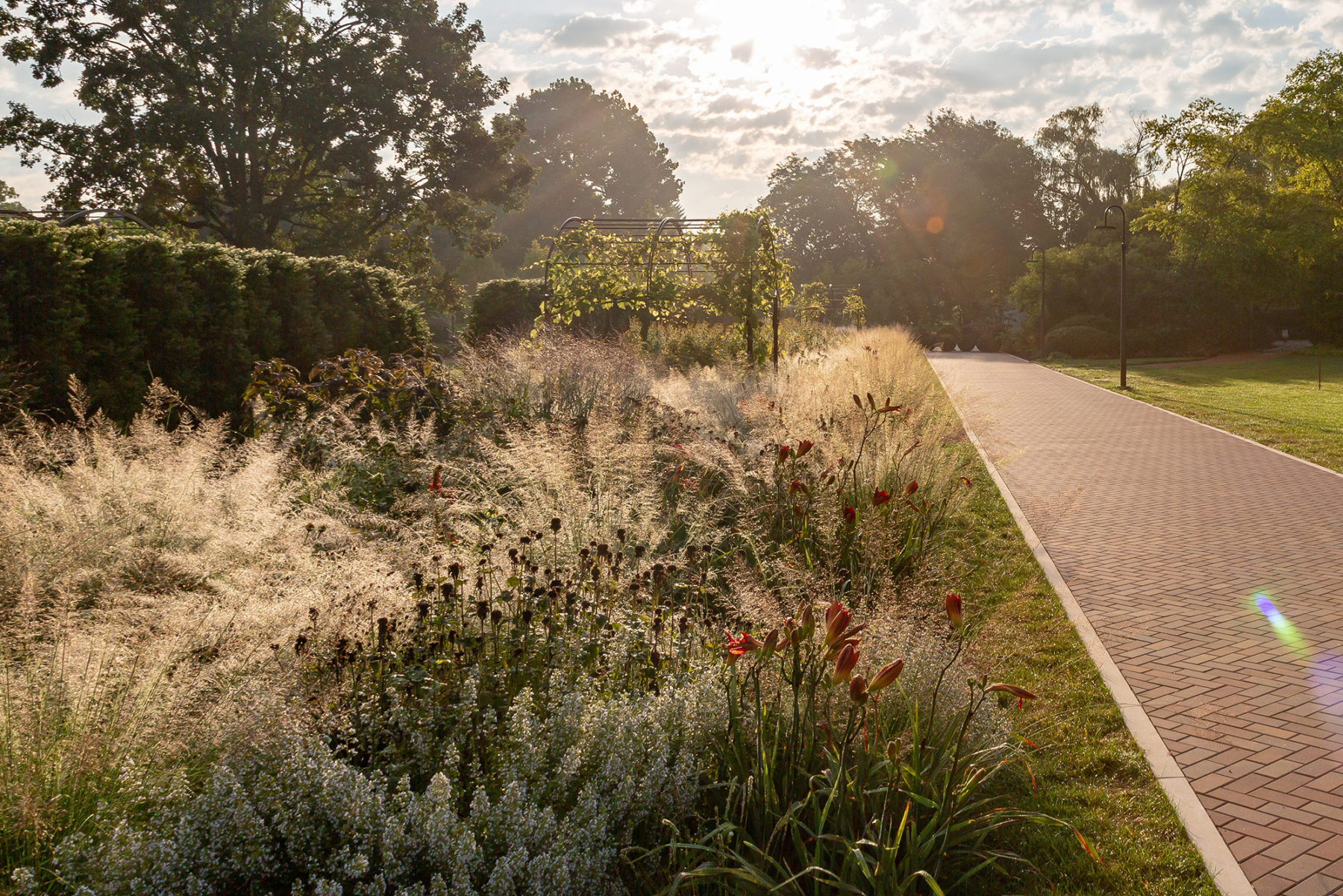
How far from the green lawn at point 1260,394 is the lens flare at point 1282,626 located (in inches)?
232

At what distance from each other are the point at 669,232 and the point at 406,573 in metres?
15.9

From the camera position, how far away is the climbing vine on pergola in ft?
→ 47.9

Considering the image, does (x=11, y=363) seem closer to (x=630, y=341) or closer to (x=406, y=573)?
(x=406, y=573)

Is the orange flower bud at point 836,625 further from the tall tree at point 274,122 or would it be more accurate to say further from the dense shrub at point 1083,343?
the dense shrub at point 1083,343

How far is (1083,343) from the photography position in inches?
1422

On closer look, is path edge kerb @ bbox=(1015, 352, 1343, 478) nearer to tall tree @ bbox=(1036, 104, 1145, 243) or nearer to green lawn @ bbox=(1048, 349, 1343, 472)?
green lawn @ bbox=(1048, 349, 1343, 472)

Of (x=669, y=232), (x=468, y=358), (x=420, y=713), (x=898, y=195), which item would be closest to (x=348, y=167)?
(x=669, y=232)

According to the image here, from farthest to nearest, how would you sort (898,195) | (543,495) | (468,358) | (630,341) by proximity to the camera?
1. (898,195)
2. (630,341)
3. (468,358)
4. (543,495)

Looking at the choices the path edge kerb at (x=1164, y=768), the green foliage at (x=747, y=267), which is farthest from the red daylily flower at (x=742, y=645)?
the green foliage at (x=747, y=267)

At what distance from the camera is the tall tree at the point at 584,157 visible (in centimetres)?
7394

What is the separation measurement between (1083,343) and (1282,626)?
34.3 meters

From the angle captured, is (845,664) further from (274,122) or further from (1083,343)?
(1083,343)

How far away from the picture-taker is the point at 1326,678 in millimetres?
4367

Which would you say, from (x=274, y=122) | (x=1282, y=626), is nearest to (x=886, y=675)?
(x=1282, y=626)
